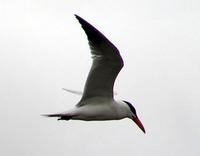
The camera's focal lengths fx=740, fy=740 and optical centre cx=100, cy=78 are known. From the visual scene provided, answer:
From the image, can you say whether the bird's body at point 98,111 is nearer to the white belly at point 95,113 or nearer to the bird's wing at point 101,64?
the white belly at point 95,113

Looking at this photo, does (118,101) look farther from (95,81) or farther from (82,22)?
(82,22)

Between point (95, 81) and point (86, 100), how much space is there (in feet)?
2.36

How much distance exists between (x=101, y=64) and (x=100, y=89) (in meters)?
1.07

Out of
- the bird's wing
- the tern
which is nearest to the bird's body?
the tern

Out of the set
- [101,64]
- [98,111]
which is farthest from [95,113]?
[101,64]

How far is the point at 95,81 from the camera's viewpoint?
56.0ft

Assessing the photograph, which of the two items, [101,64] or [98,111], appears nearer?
[101,64]

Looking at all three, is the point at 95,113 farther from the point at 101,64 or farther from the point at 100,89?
the point at 101,64

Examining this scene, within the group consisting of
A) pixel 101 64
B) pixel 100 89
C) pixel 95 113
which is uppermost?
pixel 101 64

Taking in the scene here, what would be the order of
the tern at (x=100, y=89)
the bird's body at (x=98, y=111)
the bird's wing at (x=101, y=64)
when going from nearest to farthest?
the bird's wing at (x=101, y=64)
the tern at (x=100, y=89)
the bird's body at (x=98, y=111)

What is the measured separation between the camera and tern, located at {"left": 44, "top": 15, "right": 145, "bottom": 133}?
633 inches

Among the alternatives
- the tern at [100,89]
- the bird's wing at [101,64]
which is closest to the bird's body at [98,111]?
the tern at [100,89]

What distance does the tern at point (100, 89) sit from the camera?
16.1 metres

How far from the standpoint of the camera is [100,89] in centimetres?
1741
